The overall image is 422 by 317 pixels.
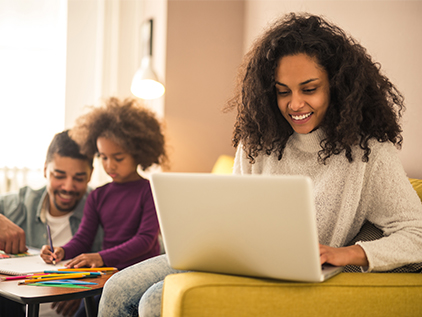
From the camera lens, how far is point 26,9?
291cm

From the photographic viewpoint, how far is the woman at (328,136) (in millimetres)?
1020

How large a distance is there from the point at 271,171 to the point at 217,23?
1.60m

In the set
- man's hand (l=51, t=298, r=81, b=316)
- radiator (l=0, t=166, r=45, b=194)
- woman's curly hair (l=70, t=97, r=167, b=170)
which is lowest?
man's hand (l=51, t=298, r=81, b=316)

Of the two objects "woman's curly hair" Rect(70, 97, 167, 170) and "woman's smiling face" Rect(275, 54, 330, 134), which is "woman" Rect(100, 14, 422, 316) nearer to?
"woman's smiling face" Rect(275, 54, 330, 134)

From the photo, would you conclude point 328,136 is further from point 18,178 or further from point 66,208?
point 18,178

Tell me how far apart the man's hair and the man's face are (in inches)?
0.6

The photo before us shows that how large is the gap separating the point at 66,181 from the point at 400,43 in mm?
1476

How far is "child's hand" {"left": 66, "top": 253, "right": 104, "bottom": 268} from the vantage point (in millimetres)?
1346

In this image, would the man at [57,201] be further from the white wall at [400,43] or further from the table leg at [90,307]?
the white wall at [400,43]

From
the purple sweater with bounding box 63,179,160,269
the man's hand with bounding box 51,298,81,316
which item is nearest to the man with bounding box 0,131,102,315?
the purple sweater with bounding box 63,179,160,269

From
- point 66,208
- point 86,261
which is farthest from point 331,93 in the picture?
point 66,208

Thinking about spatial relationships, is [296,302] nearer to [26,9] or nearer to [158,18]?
[158,18]

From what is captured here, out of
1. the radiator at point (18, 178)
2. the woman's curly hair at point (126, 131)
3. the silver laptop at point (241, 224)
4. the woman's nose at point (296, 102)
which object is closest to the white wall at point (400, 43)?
the woman's nose at point (296, 102)

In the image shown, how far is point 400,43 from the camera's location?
1471 mm
